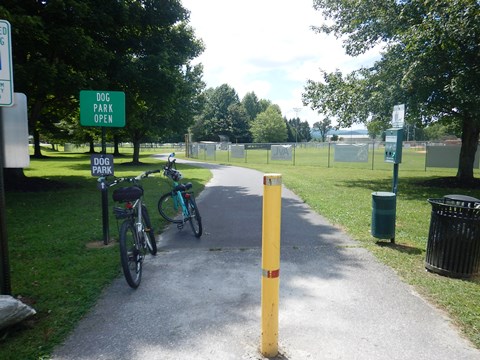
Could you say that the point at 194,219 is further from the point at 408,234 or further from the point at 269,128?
the point at 269,128

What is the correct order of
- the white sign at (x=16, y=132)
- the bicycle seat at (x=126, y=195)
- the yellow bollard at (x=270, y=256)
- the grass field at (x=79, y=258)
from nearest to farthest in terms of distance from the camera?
the yellow bollard at (x=270, y=256) < the grass field at (x=79, y=258) < the white sign at (x=16, y=132) < the bicycle seat at (x=126, y=195)

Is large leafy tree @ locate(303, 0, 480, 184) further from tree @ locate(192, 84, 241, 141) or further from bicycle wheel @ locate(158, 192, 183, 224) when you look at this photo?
tree @ locate(192, 84, 241, 141)

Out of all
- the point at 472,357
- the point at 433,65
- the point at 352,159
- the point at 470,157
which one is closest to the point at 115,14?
the point at 433,65

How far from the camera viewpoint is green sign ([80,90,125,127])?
5.81 meters

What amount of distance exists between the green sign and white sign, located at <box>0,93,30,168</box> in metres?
2.04

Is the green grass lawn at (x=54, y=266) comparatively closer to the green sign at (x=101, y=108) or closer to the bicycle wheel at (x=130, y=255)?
the bicycle wheel at (x=130, y=255)

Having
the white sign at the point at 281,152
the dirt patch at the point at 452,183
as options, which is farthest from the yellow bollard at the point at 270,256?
the white sign at the point at 281,152

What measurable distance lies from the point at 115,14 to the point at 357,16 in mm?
9398

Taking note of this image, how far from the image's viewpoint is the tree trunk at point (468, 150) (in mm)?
15644

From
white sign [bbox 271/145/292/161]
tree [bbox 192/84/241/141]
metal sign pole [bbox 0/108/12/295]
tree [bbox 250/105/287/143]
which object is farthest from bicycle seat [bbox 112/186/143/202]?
tree [bbox 192/84/241/141]

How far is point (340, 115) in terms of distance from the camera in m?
16.8

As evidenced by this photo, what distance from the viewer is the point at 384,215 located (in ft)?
Answer: 19.5

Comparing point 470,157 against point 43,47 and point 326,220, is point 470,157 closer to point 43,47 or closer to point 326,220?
point 326,220

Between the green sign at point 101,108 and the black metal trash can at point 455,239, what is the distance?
493 cm
